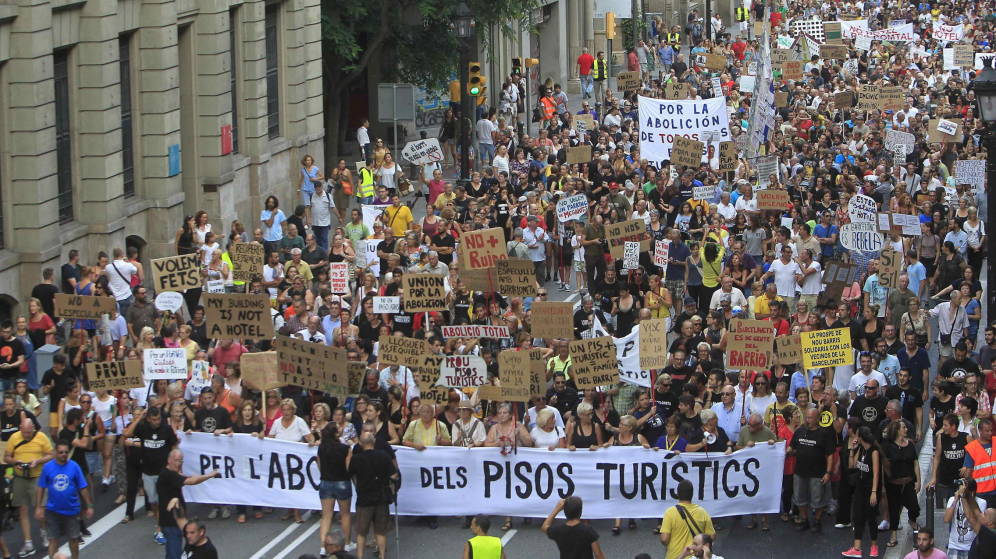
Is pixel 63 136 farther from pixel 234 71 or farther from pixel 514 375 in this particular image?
pixel 514 375

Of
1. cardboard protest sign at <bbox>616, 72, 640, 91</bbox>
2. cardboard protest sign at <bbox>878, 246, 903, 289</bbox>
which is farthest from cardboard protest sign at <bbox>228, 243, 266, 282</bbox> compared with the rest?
cardboard protest sign at <bbox>616, 72, 640, 91</bbox>

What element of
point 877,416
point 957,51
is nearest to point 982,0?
point 957,51

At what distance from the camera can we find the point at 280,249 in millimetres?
26281

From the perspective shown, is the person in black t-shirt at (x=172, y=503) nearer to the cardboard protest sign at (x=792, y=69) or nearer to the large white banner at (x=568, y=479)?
the large white banner at (x=568, y=479)

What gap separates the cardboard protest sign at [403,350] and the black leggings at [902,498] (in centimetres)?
460

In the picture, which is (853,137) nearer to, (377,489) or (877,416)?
(877,416)

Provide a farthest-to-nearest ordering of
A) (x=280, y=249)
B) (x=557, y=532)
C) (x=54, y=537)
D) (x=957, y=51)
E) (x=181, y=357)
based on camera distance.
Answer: (x=957, y=51), (x=280, y=249), (x=181, y=357), (x=54, y=537), (x=557, y=532)

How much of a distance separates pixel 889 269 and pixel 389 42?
19300 mm

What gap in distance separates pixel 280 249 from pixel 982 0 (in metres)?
57.1

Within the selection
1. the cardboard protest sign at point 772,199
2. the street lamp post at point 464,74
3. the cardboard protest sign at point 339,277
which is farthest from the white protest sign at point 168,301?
the street lamp post at point 464,74

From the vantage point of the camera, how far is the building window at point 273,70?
33.6 meters

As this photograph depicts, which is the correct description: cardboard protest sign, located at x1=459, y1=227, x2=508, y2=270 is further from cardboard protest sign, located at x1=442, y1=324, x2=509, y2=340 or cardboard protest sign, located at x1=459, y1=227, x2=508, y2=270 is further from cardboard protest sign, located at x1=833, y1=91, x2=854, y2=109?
cardboard protest sign, located at x1=833, y1=91, x2=854, y2=109

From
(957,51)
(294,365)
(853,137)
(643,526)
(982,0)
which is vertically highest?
(982,0)

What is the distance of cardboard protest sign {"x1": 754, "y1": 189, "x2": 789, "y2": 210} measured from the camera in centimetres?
2612
